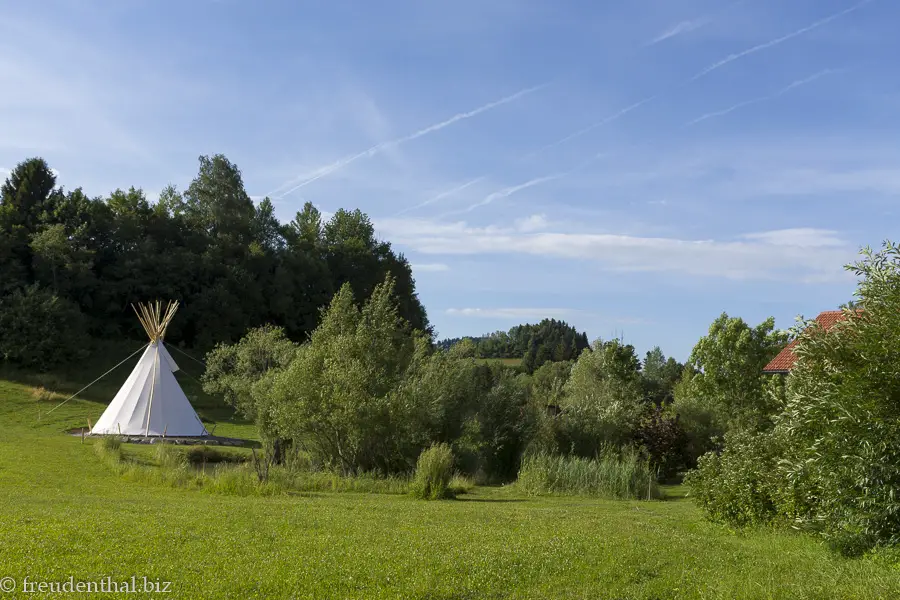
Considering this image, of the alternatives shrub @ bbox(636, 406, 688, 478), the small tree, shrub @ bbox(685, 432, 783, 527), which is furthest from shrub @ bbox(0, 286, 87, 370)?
shrub @ bbox(685, 432, 783, 527)

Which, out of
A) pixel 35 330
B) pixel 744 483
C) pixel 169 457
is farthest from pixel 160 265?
Answer: pixel 744 483

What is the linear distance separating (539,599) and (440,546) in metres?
1.93

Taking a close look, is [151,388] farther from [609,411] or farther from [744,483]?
[744,483]

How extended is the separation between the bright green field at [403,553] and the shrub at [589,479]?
5003mm

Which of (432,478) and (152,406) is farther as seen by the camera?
(152,406)

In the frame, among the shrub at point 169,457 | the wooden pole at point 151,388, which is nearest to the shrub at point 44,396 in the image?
the wooden pole at point 151,388

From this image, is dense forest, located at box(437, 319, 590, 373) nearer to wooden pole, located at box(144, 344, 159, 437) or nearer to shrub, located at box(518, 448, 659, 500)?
wooden pole, located at box(144, 344, 159, 437)

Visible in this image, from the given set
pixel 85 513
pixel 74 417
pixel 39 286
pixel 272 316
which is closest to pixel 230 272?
pixel 272 316

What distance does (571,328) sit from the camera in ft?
277

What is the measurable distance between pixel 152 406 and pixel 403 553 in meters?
21.3

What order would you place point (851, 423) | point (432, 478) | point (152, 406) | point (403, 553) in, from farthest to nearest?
1. point (152, 406)
2. point (432, 478)
3. point (851, 423)
4. point (403, 553)

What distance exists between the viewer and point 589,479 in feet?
59.1

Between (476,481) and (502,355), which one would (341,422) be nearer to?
(476,481)

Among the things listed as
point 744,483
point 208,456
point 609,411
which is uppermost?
point 609,411
